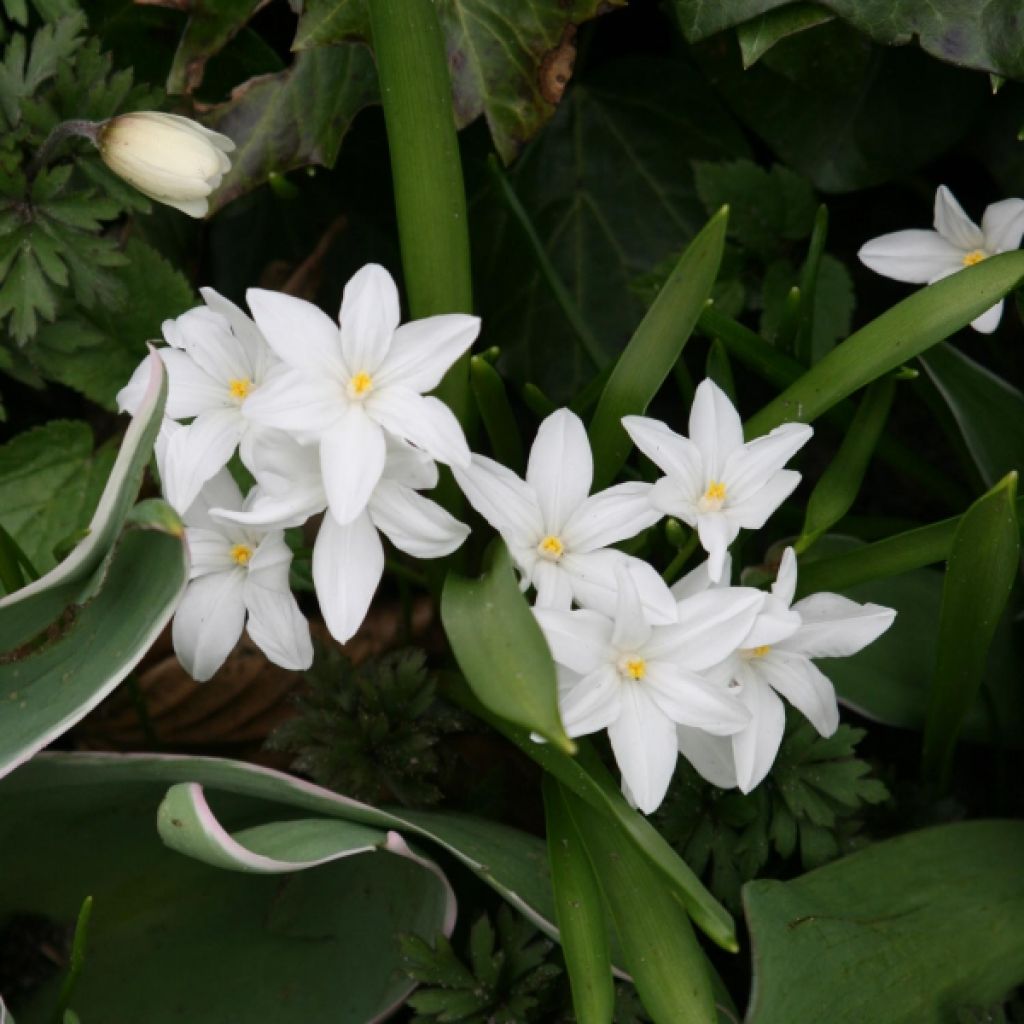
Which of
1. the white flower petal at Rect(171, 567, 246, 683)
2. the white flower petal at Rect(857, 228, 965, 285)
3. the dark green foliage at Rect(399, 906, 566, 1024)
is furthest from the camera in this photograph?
the white flower petal at Rect(857, 228, 965, 285)

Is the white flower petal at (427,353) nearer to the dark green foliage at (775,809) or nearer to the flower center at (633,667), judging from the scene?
the flower center at (633,667)

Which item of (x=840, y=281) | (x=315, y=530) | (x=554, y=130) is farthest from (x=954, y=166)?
(x=315, y=530)

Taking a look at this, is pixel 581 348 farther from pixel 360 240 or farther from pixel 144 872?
pixel 144 872

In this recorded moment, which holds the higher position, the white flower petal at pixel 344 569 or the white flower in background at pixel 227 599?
the white flower petal at pixel 344 569

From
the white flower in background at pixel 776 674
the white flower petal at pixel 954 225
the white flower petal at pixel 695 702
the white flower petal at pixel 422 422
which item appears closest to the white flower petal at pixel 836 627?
the white flower in background at pixel 776 674

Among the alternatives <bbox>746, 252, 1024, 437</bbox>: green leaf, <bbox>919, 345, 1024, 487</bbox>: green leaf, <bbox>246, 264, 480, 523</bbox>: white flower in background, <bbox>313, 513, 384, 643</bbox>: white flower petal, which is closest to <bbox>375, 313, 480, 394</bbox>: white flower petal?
<bbox>246, 264, 480, 523</bbox>: white flower in background

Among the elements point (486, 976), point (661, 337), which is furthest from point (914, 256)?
point (486, 976)

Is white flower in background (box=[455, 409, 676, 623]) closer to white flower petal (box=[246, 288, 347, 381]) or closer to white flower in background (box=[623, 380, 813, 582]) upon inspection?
white flower in background (box=[623, 380, 813, 582])
